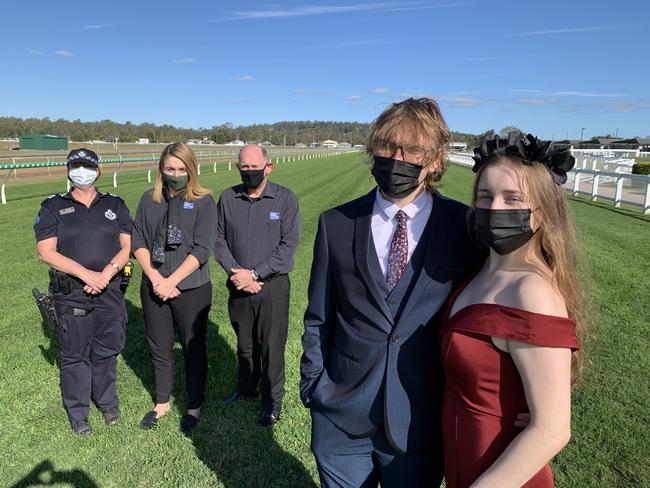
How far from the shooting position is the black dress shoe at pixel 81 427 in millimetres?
3907

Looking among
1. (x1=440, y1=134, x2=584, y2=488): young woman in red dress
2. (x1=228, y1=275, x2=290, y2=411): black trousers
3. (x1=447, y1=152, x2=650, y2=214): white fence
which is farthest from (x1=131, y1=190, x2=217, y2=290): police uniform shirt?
(x1=447, y1=152, x2=650, y2=214): white fence

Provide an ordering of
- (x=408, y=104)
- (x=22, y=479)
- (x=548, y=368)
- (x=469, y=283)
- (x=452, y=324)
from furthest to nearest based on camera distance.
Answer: (x=22, y=479), (x=408, y=104), (x=469, y=283), (x=452, y=324), (x=548, y=368)

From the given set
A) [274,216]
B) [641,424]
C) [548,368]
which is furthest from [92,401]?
[641,424]

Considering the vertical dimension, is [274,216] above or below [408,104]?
below

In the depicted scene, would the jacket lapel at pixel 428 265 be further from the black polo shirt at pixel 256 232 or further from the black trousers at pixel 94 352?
the black trousers at pixel 94 352

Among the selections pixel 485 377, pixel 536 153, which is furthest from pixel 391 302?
pixel 536 153

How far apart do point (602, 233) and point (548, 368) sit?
1232 cm

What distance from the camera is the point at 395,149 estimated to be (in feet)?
6.47

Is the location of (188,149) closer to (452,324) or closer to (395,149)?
(395,149)

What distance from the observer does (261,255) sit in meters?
4.19

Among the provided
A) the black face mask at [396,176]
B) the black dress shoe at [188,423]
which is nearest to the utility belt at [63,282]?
the black dress shoe at [188,423]

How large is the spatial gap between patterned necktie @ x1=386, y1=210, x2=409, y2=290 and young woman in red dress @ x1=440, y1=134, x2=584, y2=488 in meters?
0.25

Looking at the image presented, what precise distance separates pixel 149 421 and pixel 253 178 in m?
2.19

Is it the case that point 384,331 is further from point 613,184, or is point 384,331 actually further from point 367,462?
point 613,184
